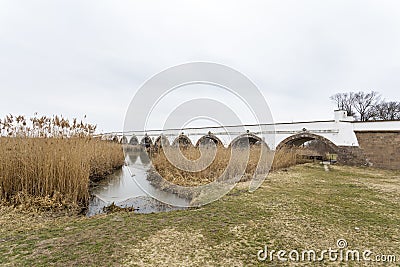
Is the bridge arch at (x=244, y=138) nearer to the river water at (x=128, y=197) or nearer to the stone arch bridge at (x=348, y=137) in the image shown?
the stone arch bridge at (x=348, y=137)

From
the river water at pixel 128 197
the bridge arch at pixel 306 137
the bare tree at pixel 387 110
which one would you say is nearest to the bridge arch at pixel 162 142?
the river water at pixel 128 197

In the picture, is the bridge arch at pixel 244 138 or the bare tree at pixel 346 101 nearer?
the bridge arch at pixel 244 138

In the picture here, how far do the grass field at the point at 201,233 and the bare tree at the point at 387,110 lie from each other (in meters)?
27.1

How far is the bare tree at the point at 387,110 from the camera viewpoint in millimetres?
25672

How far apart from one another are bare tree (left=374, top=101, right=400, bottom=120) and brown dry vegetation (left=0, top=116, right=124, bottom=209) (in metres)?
29.8

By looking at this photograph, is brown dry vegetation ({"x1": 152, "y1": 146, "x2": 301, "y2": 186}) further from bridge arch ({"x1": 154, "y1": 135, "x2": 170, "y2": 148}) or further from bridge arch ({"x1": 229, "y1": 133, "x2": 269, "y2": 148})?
bridge arch ({"x1": 229, "y1": 133, "x2": 269, "y2": 148})

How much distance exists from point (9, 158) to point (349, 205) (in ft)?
16.9

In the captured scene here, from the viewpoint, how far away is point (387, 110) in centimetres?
2625

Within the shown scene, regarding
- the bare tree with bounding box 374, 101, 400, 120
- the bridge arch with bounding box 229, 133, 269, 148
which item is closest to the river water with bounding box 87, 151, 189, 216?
the bridge arch with bounding box 229, 133, 269, 148

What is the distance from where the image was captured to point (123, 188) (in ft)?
19.6

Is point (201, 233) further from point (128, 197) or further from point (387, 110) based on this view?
point (387, 110)

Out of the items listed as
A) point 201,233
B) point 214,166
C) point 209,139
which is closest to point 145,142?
point 209,139

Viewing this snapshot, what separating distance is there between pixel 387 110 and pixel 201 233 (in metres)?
30.8

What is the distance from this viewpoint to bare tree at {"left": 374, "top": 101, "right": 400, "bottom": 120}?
25.7 metres
